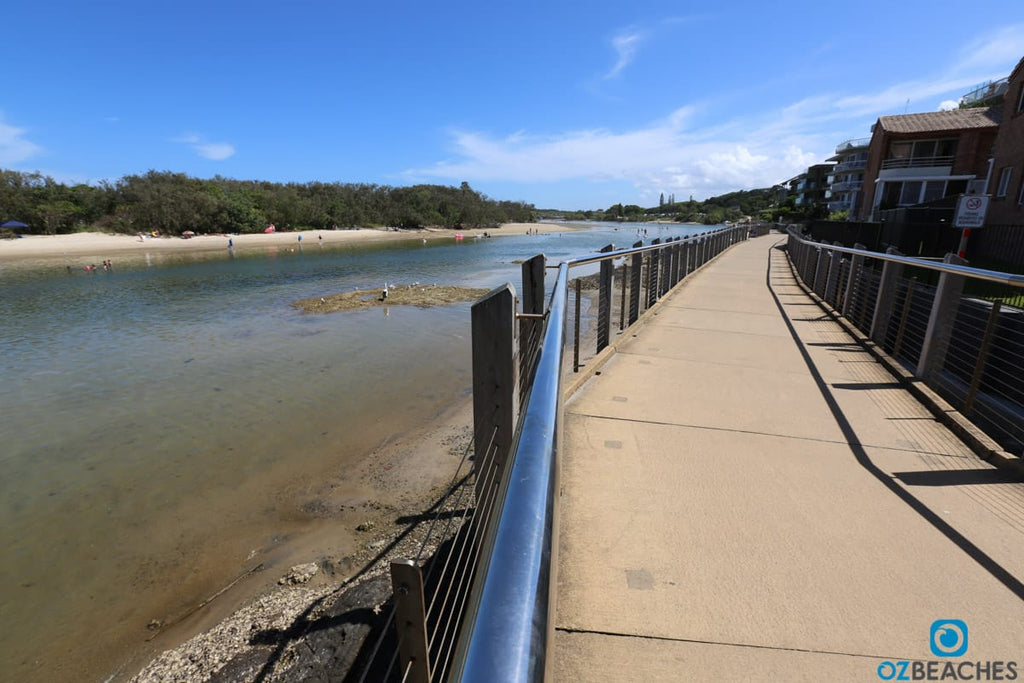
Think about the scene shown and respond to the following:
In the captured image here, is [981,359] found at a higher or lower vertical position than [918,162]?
lower

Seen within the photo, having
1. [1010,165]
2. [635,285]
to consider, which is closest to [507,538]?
[635,285]

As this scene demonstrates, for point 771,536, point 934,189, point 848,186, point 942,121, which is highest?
point 942,121

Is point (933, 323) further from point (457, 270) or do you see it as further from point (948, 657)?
point (457, 270)

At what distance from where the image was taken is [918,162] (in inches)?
1252

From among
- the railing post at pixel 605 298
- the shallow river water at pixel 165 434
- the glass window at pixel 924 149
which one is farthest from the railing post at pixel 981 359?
the glass window at pixel 924 149

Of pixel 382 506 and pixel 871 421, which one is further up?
pixel 871 421

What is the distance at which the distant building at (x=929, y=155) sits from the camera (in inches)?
1182

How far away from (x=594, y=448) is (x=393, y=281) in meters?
26.3

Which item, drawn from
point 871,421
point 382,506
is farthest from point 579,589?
point 382,506

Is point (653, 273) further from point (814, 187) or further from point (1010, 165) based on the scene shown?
point (814, 187)

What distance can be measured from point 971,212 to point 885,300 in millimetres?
6964

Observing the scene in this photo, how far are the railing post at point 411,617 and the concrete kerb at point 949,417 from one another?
3577 millimetres

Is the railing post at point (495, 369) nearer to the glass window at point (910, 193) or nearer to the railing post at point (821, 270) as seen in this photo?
the railing post at point (821, 270)

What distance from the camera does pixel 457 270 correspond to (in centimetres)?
3500
